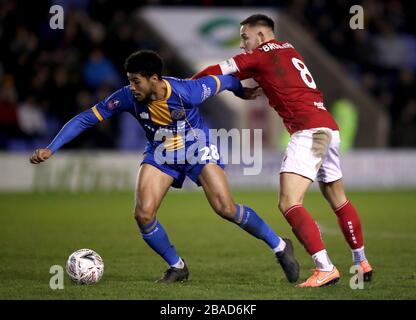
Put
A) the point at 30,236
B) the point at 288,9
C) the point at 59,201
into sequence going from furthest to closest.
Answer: the point at 288,9 → the point at 59,201 → the point at 30,236

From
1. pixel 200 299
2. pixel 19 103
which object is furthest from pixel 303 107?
pixel 19 103

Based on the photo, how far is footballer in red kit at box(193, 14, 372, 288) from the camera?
744 centimetres

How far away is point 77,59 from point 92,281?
11.8 m

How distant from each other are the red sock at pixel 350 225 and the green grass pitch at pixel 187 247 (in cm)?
33

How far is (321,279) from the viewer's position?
7.34 m

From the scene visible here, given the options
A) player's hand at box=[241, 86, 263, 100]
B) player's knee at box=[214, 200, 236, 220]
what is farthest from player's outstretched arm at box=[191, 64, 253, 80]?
player's knee at box=[214, 200, 236, 220]

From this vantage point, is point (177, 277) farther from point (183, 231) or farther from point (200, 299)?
point (183, 231)

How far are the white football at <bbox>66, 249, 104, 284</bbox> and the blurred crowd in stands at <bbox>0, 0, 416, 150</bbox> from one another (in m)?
10.1

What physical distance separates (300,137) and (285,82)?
0.49 metres

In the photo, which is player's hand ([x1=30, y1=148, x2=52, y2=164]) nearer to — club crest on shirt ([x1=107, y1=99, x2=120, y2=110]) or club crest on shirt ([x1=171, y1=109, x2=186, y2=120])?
club crest on shirt ([x1=107, y1=99, x2=120, y2=110])

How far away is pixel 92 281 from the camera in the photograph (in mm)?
7520

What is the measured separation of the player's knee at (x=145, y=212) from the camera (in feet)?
25.1

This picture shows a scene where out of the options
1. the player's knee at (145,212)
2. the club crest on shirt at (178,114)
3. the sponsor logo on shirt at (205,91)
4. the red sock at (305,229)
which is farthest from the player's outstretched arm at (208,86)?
the red sock at (305,229)

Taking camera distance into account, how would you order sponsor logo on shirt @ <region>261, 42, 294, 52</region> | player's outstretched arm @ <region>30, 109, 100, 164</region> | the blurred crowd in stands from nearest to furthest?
player's outstretched arm @ <region>30, 109, 100, 164</region>
sponsor logo on shirt @ <region>261, 42, 294, 52</region>
the blurred crowd in stands
